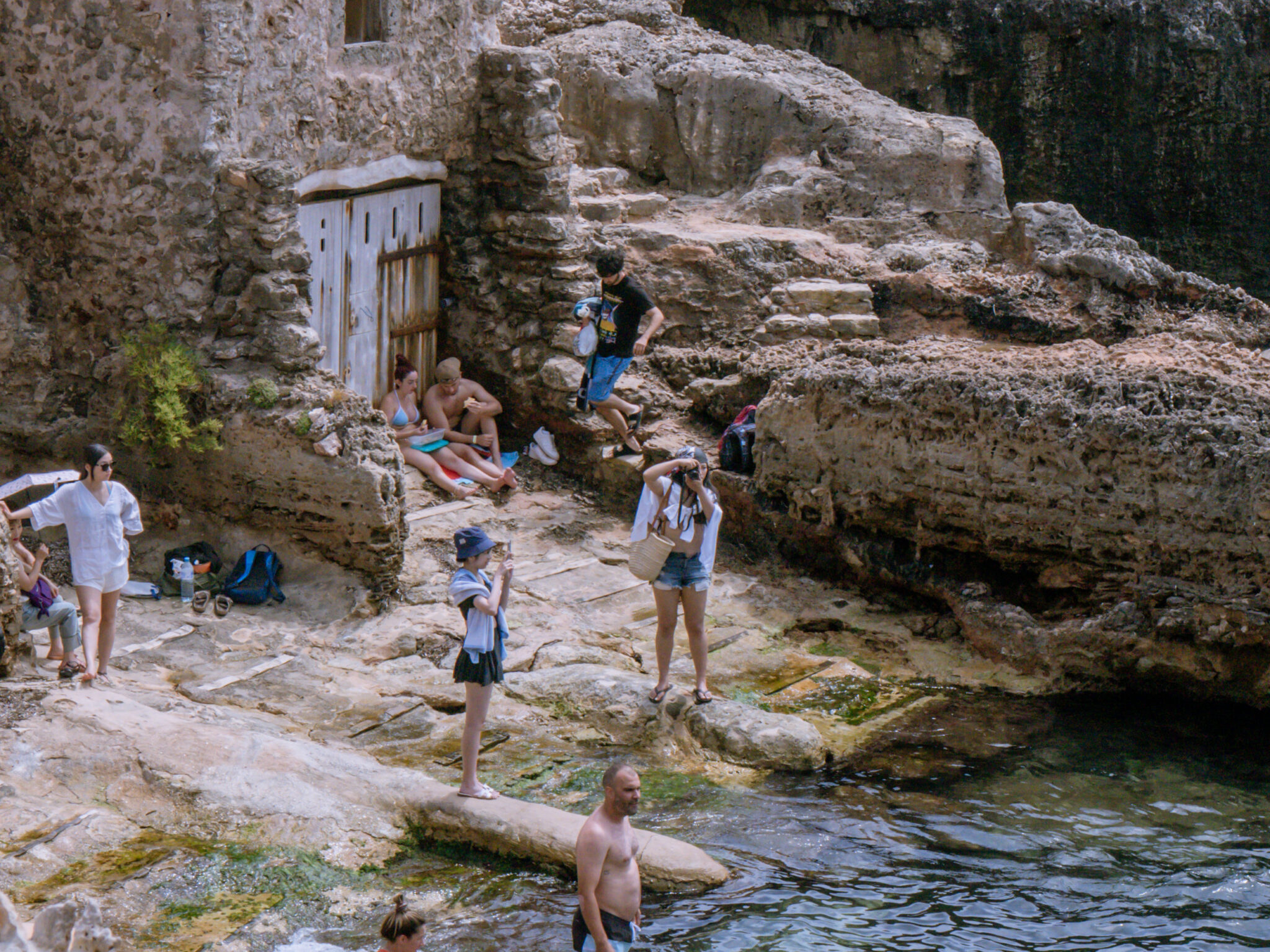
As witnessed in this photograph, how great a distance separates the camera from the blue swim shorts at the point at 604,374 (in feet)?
Answer: 37.4

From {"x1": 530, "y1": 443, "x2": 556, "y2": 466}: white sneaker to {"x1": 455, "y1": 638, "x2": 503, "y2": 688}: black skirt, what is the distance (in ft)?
17.4

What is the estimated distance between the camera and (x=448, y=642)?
30.6ft

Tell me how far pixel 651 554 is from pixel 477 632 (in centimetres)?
161

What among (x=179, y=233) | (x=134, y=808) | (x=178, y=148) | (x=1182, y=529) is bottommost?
(x=134, y=808)

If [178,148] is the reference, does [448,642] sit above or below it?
below

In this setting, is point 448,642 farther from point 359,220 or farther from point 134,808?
point 359,220

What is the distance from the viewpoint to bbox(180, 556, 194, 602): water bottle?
932 centimetres

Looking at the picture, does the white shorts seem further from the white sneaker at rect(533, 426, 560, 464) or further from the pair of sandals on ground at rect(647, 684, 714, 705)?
the white sneaker at rect(533, 426, 560, 464)

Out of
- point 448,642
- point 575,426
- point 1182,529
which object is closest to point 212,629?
point 448,642

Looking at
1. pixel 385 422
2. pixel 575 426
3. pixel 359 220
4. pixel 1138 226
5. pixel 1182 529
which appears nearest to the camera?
pixel 1182 529

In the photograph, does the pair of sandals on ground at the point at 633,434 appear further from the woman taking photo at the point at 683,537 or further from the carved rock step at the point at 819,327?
the woman taking photo at the point at 683,537

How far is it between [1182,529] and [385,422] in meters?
5.50

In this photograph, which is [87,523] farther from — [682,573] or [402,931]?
[402,931]

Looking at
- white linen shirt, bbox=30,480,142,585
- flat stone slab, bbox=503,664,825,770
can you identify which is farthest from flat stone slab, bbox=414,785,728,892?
white linen shirt, bbox=30,480,142,585
